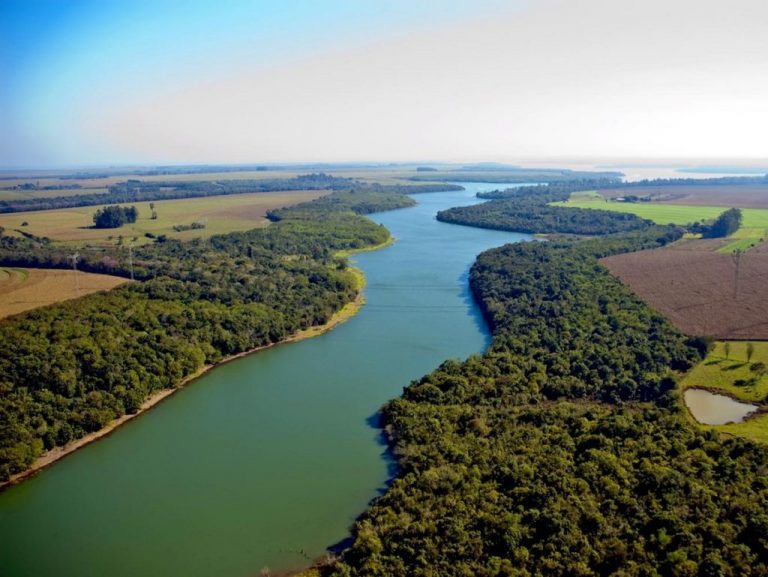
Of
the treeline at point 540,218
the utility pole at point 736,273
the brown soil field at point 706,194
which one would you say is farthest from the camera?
the brown soil field at point 706,194

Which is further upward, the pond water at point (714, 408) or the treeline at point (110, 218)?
the treeline at point (110, 218)

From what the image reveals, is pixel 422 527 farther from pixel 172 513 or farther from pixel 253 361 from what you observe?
pixel 253 361

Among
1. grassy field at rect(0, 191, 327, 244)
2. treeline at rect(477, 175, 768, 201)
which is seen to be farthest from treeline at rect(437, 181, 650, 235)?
grassy field at rect(0, 191, 327, 244)

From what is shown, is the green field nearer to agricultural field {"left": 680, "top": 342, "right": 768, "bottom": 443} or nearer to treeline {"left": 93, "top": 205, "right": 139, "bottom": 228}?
agricultural field {"left": 680, "top": 342, "right": 768, "bottom": 443}

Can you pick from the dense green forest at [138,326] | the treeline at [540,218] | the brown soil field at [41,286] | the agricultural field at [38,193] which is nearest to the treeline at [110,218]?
the dense green forest at [138,326]

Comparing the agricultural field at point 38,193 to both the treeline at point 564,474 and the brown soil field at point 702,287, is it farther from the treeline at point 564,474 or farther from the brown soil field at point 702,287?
the treeline at point 564,474

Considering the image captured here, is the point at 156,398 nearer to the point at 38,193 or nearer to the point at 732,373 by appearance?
the point at 732,373

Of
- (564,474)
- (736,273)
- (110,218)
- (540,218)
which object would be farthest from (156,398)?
(540,218)
